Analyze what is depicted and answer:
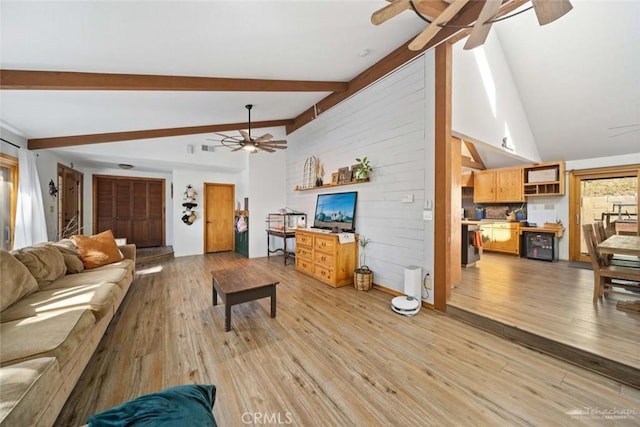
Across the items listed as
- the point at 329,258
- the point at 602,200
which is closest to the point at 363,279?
the point at 329,258

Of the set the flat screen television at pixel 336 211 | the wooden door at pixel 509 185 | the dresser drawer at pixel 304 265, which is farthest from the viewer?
the wooden door at pixel 509 185

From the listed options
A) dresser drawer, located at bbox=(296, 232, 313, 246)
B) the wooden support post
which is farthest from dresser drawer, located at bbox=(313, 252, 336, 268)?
the wooden support post

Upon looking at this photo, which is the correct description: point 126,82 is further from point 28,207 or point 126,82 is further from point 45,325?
point 28,207

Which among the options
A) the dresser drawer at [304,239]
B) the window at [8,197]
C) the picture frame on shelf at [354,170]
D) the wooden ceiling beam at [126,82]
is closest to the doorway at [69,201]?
the window at [8,197]

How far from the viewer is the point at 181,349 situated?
2236 mm

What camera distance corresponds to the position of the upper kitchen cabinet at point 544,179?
17.4 feet

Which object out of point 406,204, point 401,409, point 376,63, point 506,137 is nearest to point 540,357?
point 401,409

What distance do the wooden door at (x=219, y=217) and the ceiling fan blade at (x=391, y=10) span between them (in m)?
6.38

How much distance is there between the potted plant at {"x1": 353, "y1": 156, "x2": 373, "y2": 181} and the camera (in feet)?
12.9

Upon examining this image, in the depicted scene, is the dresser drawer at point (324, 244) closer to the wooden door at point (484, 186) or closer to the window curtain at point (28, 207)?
the window curtain at point (28, 207)

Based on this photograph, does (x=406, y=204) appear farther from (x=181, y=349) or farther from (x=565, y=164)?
(x=565, y=164)

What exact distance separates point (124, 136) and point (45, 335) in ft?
14.6

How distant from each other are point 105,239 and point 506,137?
6.95 m

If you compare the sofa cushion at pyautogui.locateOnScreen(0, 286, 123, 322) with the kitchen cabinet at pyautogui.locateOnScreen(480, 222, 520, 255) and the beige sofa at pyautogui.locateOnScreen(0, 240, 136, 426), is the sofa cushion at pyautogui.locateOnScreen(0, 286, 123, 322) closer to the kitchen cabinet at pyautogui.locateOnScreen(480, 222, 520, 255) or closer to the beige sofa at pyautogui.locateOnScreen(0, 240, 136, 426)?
the beige sofa at pyautogui.locateOnScreen(0, 240, 136, 426)
